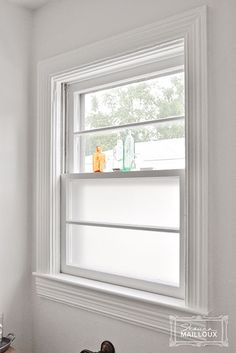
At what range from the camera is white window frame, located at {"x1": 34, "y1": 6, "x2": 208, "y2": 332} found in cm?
155

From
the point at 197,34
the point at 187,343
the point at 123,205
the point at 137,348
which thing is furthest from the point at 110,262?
the point at 197,34

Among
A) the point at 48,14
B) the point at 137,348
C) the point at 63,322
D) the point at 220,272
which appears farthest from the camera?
the point at 48,14

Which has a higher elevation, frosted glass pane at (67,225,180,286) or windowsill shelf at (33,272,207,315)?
frosted glass pane at (67,225,180,286)

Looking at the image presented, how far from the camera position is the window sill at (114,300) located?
1645 mm

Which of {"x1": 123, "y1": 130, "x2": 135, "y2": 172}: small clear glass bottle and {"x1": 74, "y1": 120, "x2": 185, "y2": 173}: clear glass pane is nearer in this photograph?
{"x1": 74, "y1": 120, "x2": 185, "y2": 173}: clear glass pane

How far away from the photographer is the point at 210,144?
1529mm

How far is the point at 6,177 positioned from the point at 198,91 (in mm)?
1204

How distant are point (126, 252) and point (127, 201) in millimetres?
261

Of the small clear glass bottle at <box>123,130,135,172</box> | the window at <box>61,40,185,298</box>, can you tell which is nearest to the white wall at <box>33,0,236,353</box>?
the window at <box>61,40,185,298</box>

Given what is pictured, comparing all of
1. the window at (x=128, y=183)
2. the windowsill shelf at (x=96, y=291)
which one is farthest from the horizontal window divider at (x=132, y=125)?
the windowsill shelf at (x=96, y=291)

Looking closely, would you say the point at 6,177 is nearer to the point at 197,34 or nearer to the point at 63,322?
the point at 63,322

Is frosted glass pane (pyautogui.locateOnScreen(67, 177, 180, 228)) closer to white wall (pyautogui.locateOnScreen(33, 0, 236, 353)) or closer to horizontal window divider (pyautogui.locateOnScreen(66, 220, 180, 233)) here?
horizontal window divider (pyautogui.locateOnScreen(66, 220, 180, 233))

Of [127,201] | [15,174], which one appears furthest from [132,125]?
[15,174]

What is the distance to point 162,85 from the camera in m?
1.85
